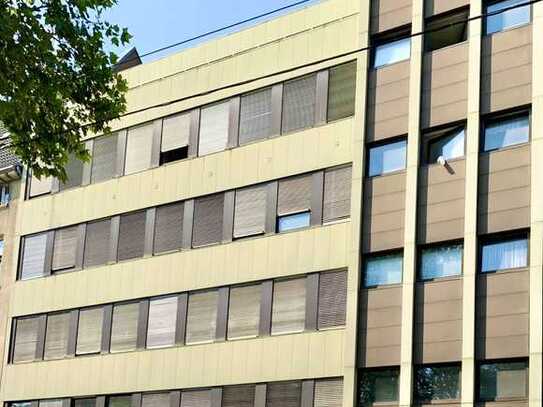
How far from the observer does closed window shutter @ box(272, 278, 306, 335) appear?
27703 millimetres

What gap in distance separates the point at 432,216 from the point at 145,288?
32.2ft

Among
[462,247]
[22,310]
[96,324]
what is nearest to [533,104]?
[462,247]

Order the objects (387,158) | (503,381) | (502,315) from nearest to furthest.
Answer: (503,381)
(502,315)
(387,158)

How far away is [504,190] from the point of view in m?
24.2

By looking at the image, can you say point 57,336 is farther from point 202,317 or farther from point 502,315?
point 502,315

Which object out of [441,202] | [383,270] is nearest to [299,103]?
[383,270]

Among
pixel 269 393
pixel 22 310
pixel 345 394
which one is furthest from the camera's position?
pixel 22 310

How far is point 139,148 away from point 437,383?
1307 cm

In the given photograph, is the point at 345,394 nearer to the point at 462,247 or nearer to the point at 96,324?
the point at 462,247

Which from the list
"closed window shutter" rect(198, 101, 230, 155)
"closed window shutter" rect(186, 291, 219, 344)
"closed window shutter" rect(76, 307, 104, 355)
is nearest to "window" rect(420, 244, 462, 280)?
"closed window shutter" rect(186, 291, 219, 344)

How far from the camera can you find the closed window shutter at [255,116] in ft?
98.9

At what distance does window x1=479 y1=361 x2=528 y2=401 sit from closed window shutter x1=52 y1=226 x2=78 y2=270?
49.5ft

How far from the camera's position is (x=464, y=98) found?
83.4ft

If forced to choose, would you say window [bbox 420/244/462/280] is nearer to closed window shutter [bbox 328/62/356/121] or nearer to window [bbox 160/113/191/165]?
closed window shutter [bbox 328/62/356/121]
